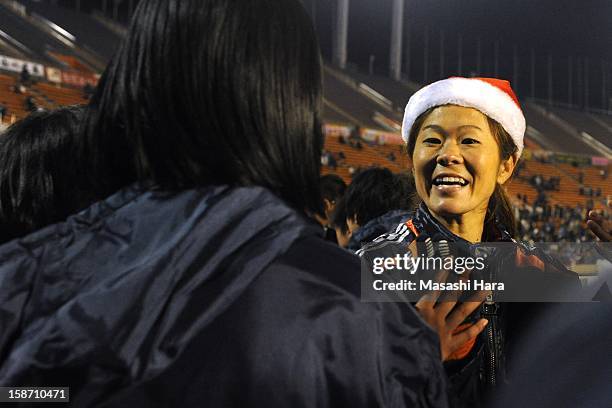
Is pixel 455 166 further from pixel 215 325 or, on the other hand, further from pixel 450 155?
pixel 215 325

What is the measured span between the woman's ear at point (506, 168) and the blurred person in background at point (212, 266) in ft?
1.85

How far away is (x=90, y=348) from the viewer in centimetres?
54

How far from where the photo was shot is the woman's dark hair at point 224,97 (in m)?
0.60

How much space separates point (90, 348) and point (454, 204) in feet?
2.14

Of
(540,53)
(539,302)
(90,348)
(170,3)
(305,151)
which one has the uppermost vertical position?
(170,3)

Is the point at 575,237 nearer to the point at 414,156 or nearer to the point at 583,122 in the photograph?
the point at 583,122

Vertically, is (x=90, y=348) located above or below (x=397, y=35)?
above

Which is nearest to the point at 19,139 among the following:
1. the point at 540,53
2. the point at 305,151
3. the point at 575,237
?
the point at 305,151

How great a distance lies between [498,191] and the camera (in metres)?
1.17

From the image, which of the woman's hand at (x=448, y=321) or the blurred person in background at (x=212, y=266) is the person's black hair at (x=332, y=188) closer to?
the woman's hand at (x=448, y=321)

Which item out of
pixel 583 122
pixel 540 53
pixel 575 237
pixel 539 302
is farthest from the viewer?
pixel 540 53

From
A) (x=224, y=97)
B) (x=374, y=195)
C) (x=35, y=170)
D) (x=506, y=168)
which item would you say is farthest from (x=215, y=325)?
(x=374, y=195)

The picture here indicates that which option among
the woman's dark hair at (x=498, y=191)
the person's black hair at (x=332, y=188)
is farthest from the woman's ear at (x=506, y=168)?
the person's black hair at (x=332, y=188)

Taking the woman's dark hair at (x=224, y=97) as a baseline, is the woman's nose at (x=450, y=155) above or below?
below
